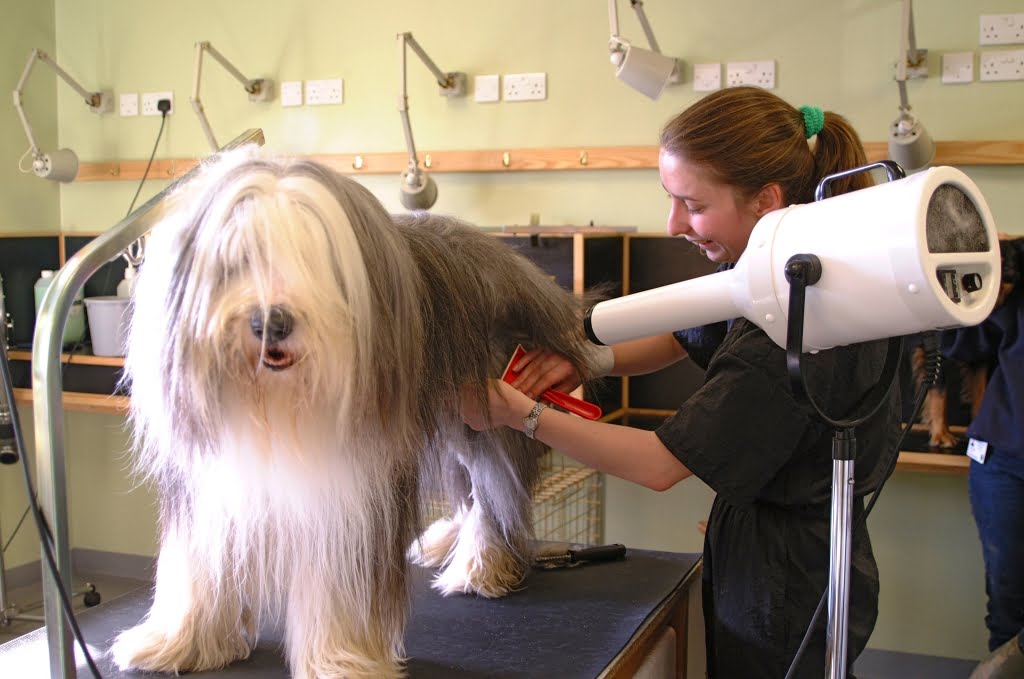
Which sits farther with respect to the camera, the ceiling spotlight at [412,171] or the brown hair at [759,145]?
the ceiling spotlight at [412,171]

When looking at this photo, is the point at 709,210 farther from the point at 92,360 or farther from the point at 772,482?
the point at 92,360

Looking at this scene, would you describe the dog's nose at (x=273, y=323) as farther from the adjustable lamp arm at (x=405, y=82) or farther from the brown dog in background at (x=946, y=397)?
the adjustable lamp arm at (x=405, y=82)

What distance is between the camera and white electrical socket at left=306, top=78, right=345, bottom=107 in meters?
4.15

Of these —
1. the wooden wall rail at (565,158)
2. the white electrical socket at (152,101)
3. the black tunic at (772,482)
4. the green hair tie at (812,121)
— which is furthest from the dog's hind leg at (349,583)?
the white electrical socket at (152,101)

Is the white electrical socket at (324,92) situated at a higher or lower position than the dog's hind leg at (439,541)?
higher

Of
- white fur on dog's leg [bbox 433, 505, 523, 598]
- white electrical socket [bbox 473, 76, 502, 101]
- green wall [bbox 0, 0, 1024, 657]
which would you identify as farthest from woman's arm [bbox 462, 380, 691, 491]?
white electrical socket [bbox 473, 76, 502, 101]

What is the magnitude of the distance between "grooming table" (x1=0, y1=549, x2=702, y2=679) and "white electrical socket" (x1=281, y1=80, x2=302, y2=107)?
2762mm

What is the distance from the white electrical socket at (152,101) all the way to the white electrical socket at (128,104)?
4cm

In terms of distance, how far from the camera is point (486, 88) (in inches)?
154

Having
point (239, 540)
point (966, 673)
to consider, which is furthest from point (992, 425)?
point (239, 540)

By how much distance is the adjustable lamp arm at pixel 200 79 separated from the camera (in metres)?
3.88

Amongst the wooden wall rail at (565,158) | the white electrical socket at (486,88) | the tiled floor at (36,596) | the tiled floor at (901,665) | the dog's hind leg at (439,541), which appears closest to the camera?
the dog's hind leg at (439,541)

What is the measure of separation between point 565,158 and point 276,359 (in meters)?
2.75

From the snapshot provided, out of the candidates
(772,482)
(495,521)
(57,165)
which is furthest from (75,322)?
(772,482)
